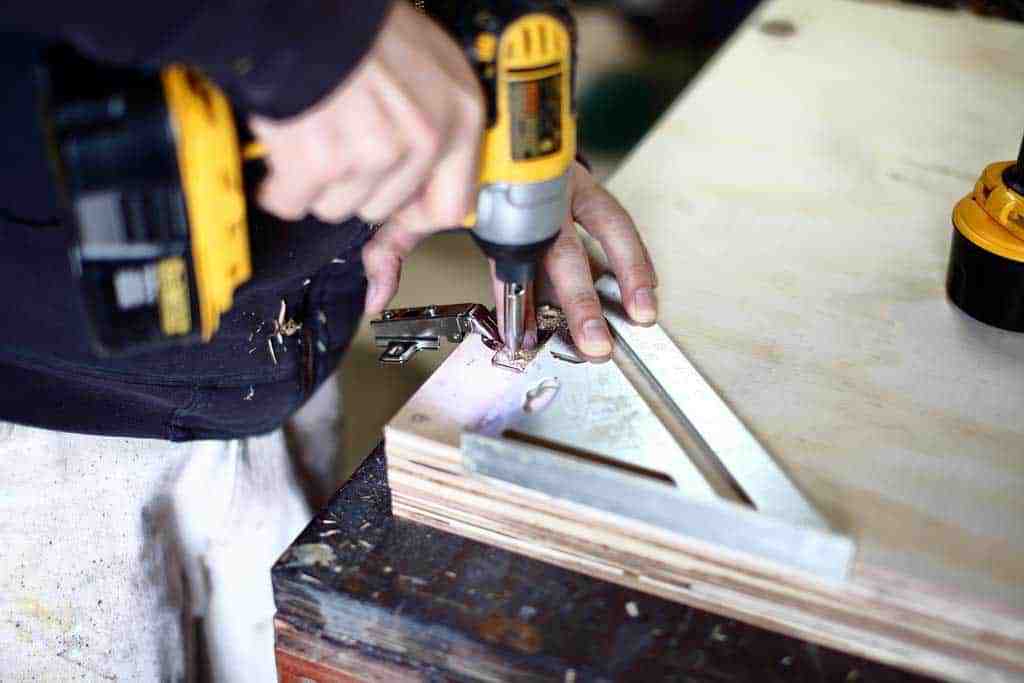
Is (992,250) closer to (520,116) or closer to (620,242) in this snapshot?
(620,242)

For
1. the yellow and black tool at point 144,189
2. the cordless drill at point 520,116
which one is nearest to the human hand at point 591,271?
the cordless drill at point 520,116

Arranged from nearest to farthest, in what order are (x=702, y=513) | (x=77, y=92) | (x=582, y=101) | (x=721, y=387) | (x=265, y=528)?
(x=77, y=92) → (x=702, y=513) → (x=721, y=387) → (x=265, y=528) → (x=582, y=101)

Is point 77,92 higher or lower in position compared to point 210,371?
higher

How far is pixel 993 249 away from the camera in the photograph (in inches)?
39.9

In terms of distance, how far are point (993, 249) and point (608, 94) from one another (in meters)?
2.26

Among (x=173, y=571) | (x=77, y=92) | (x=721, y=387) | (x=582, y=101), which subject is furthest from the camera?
(x=582, y=101)

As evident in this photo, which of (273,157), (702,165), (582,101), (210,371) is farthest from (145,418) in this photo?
(582,101)

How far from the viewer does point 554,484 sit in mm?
840

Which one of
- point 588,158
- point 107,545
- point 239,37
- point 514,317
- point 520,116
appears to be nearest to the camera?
point 239,37

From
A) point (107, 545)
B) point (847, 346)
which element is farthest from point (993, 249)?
point (107, 545)

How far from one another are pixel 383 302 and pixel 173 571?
0.41m

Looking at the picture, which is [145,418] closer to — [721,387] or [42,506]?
[42,506]

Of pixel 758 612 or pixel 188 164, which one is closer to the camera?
pixel 188 164

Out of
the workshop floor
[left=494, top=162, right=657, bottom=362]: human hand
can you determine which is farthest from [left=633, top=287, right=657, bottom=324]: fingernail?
the workshop floor
